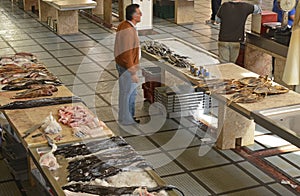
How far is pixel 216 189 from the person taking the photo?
6.37 metres

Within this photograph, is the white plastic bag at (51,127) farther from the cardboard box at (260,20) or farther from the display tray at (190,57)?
the cardboard box at (260,20)

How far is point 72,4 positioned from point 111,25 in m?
1.75

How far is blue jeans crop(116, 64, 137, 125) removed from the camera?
25.2ft

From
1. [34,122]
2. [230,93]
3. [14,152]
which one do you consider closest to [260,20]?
[230,93]

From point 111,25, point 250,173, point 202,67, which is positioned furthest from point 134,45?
point 111,25

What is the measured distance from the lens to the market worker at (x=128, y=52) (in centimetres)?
746

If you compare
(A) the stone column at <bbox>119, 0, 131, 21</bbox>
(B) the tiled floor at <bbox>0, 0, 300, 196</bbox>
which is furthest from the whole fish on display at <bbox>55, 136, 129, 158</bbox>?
(A) the stone column at <bbox>119, 0, 131, 21</bbox>

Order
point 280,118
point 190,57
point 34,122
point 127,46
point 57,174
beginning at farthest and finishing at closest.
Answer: point 190,57
point 127,46
point 280,118
point 34,122
point 57,174

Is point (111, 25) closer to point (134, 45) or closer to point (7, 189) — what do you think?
point (134, 45)

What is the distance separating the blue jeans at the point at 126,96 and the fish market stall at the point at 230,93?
0.63m

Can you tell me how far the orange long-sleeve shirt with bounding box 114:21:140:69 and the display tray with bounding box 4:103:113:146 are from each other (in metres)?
1.40

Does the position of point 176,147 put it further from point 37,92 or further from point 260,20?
point 260,20

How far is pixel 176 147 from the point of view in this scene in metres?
7.44

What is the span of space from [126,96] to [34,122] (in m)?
2.17
